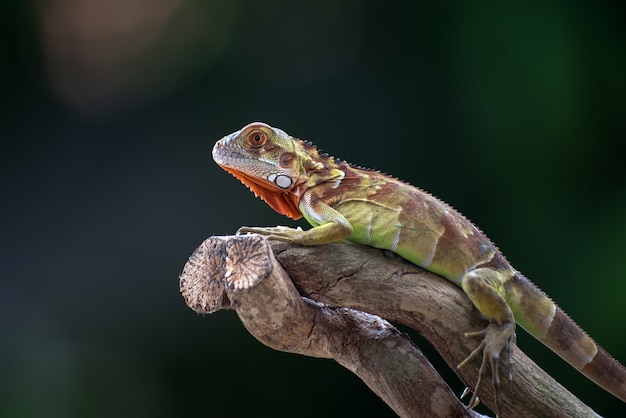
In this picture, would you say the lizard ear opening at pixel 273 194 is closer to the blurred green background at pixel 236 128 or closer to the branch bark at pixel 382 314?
the branch bark at pixel 382 314

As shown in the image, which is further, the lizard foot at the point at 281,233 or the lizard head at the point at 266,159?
the lizard head at the point at 266,159

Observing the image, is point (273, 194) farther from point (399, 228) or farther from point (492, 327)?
point (492, 327)

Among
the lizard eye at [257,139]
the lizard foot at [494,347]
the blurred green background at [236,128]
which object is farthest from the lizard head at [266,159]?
the blurred green background at [236,128]

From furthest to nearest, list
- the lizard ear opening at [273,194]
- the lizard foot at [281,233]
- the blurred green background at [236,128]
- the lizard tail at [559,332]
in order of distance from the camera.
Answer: the blurred green background at [236,128]
the lizard ear opening at [273,194]
the lizard tail at [559,332]
the lizard foot at [281,233]

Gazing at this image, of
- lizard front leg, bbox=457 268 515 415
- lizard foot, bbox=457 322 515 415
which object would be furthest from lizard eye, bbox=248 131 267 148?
lizard foot, bbox=457 322 515 415

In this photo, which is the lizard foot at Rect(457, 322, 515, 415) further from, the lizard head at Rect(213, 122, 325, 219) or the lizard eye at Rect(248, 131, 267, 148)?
the lizard eye at Rect(248, 131, 267, 148)

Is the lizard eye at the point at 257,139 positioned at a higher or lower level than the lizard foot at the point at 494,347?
higher
